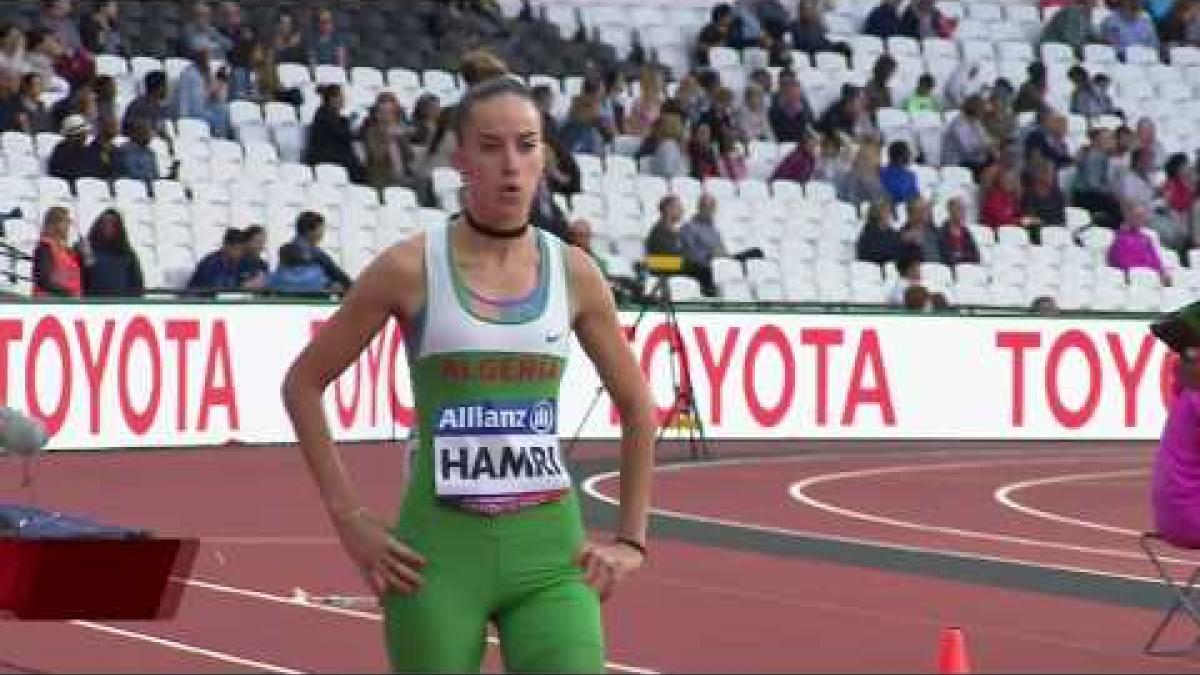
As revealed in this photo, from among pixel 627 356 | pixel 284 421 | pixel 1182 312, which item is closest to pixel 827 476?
pixel 284 421

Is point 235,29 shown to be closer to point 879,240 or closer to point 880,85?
point 879,240

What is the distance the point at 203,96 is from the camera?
28953mm

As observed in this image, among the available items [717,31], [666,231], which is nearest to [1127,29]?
[717,31]

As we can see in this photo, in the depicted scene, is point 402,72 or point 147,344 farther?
point 402,72

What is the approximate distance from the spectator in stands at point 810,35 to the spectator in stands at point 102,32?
8.48 m

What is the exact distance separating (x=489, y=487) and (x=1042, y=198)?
27844 mm

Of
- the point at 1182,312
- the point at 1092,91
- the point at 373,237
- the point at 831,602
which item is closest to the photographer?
the point at 1182,312

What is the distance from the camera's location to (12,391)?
81.3 ft

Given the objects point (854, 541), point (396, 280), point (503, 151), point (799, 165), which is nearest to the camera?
point (503, 151)

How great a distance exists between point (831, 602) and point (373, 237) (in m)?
13.9

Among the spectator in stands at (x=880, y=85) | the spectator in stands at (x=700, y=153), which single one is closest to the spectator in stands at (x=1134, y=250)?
the spectator in stands at (x=880, y=85)

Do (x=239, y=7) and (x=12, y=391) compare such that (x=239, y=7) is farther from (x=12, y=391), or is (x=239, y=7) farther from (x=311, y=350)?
(x=311, y=350)

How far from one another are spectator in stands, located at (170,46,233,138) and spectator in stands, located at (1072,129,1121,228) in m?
10.0

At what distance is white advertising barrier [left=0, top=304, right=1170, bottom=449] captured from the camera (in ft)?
83.5
